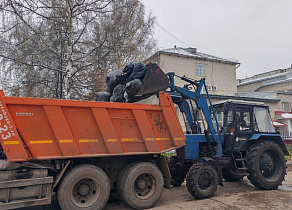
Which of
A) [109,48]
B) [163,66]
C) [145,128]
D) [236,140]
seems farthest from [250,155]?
[163,66]

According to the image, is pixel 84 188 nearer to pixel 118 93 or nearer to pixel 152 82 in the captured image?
pixel 118 93

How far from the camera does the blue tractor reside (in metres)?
6.70

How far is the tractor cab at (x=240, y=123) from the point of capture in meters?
7.29

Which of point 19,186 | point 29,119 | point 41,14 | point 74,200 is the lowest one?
point 74,200

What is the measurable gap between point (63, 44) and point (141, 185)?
9498 mm

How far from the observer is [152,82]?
600 cm

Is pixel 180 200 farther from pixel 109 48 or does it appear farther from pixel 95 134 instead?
pixel 109 48

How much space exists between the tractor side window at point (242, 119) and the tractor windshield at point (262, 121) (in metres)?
0.31

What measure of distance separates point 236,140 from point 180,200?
97.4 inches

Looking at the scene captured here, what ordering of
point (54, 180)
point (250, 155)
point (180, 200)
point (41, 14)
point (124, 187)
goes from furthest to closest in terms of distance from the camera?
1. point (41, 14)
2. point (250, 155)
3. point (180, 200)
4. point (124, 187)
5. point (54, 180)

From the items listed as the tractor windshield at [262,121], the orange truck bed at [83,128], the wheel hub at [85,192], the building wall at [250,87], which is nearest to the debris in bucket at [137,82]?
the orange truck bed at [83,128]

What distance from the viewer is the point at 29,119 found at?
14.8 feet

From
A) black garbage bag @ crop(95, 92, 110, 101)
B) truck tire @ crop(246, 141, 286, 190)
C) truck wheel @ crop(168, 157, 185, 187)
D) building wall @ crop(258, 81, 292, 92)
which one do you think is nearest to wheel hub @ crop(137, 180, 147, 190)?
truck wheel @ crop(168, 157, 185, 187)

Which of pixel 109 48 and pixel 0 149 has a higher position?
pixel 109 48
